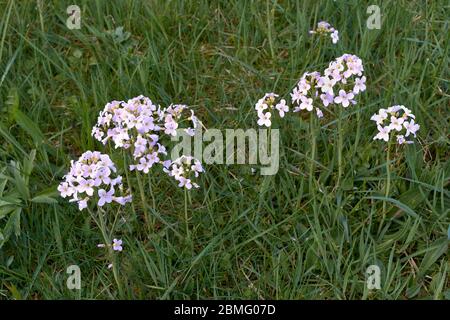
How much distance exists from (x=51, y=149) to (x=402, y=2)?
1.70m

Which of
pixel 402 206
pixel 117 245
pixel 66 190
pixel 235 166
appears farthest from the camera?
pixel 235 166

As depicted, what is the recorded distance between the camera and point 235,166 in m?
2.61

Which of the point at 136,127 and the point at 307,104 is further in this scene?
the point at 307,104

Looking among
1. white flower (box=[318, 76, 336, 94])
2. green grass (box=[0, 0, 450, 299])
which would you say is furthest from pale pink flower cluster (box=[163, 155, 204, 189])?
white flower (box=[318, 76, 336, 94])

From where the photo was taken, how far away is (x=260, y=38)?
3131 millimetres

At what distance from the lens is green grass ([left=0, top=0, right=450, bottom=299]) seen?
2312 millimetres

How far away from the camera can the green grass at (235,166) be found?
231cm

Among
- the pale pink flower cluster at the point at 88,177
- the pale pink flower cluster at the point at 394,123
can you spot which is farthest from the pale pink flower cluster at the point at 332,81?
the pale pink flower cluster at the point at 88,177

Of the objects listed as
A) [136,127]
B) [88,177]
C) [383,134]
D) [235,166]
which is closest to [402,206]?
[383,134]

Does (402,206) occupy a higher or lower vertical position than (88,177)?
lower

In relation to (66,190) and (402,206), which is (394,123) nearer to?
(402,206)
